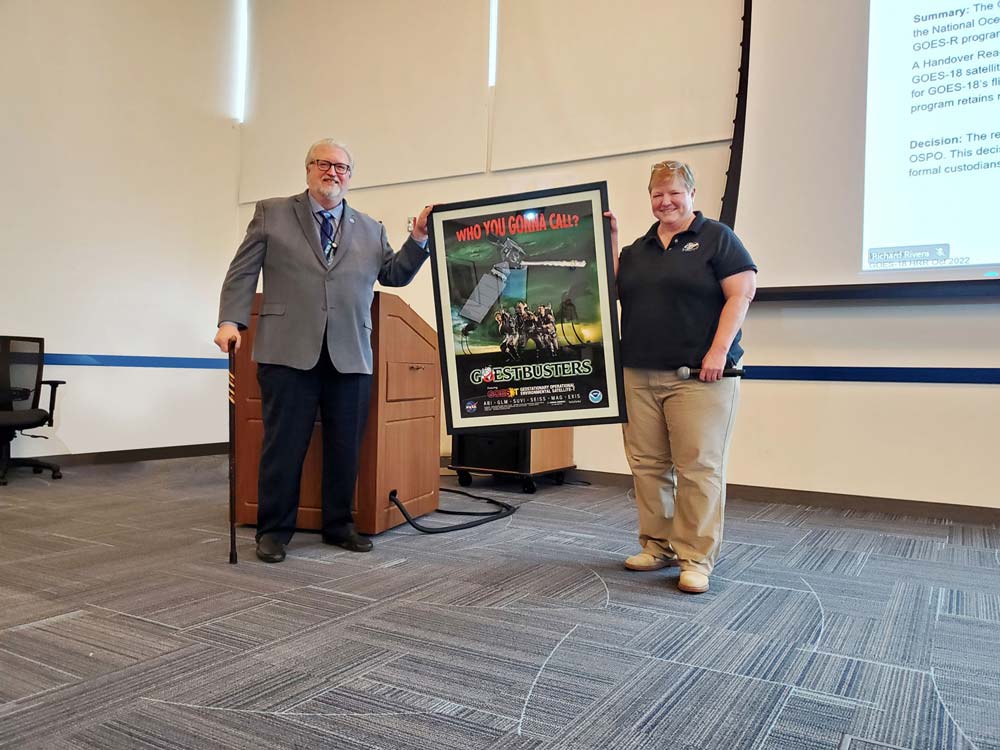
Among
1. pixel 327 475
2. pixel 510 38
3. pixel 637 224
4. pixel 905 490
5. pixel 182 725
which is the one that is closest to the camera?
pixel 182 725

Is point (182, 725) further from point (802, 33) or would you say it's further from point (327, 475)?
point (802, 33)

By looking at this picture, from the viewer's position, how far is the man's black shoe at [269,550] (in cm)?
259

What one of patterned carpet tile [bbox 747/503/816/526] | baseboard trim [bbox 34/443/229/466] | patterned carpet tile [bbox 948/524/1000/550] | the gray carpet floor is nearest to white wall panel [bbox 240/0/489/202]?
baseboard trim [bbox 34/443/229/466]

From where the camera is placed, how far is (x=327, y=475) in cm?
283

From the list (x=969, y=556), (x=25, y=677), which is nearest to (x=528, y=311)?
(x=25, y=677)

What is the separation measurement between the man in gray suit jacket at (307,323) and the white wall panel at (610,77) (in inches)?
94.9

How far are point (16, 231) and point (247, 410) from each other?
9.97 feet

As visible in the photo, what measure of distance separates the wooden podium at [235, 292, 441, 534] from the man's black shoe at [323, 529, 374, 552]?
0.54 ft

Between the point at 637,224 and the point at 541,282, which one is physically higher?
the point at 637,224

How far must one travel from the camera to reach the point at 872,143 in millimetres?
3820

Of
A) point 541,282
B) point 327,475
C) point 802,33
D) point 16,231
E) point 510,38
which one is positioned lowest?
point 327,475

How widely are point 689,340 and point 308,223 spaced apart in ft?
4.79

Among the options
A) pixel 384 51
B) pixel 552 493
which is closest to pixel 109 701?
pixel 552 493

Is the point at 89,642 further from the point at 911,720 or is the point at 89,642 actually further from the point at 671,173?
the point at 671,173
